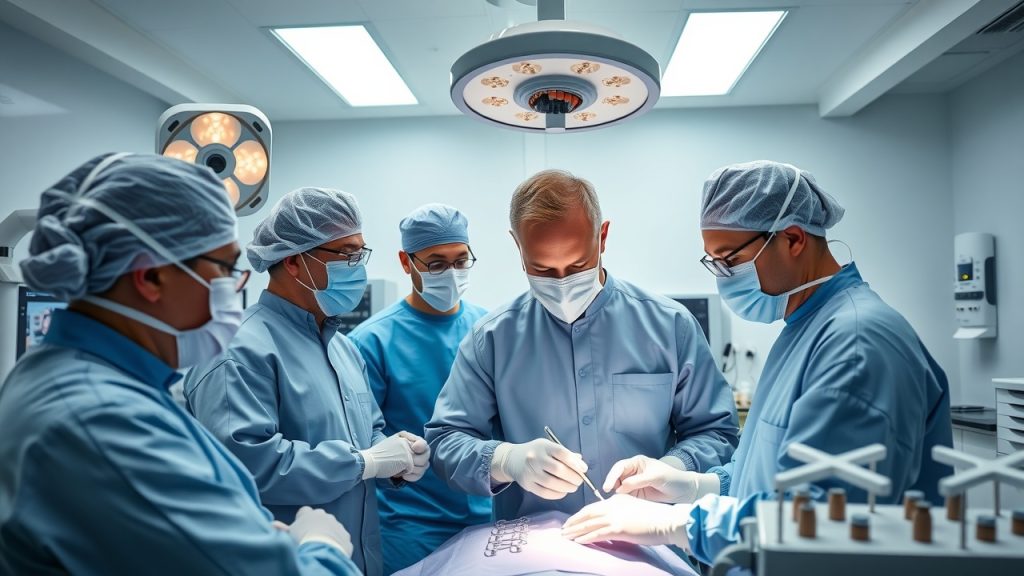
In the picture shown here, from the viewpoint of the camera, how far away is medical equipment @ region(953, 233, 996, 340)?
380 centimetres

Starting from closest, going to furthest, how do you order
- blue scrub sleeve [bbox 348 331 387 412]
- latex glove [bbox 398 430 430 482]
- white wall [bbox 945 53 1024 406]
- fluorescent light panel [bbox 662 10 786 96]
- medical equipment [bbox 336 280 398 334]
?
latex glove [bbox 398 430 430 482], blue scrub sleeve [bbox 348 331 387 412], fluorescent light panel [bbox 662 10 786 96], white wall [bbox 945 53 1024 406], medical equipment [bbox 336 280 398 334]

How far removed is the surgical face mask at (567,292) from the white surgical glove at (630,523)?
51 cm

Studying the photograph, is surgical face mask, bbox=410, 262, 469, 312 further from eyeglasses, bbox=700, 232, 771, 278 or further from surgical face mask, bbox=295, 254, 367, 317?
eyeglasses, bbox=700, 232, 771, 278

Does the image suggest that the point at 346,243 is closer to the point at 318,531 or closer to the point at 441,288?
the point at 441,288

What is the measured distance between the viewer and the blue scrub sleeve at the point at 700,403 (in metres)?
1.73

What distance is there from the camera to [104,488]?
81 centimetres

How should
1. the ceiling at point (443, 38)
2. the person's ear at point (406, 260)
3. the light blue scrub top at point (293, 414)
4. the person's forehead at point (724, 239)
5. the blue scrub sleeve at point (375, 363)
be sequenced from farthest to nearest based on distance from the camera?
1. the ceiling at point (443, 38)
2. the person's ear at point (406, 260)
3. the blue scrub sleeve at point (375, 363)
4. the light blue scrub top at point (293, 414)
5. the person's forehead at point (724, 239)

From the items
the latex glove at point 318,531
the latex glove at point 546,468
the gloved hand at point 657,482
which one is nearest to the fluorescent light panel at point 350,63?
the latex glove at point 546,468

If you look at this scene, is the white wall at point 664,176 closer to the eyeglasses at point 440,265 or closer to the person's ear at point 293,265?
the eyeglasses at point 440,265

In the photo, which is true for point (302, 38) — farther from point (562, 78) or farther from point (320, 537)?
point (320, 537)

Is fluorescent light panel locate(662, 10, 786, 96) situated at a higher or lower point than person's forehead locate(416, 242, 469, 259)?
higher

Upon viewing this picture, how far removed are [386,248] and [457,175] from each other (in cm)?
70

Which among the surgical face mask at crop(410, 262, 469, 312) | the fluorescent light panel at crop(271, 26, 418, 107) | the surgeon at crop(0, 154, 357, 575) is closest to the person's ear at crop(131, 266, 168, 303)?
the surgeon at crop(0, 154, 357, 575)

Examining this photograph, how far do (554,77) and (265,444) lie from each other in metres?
0.98
